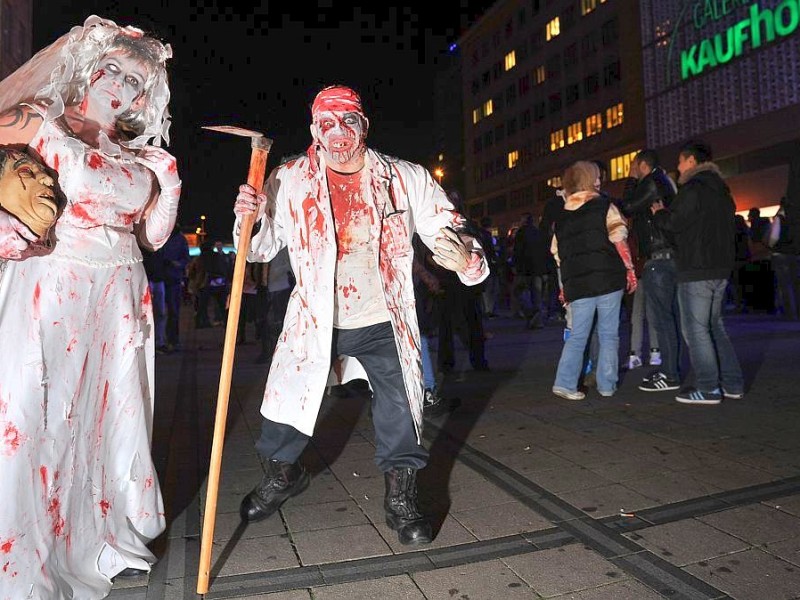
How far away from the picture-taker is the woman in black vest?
5613mm

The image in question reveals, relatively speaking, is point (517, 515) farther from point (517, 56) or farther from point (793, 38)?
point (517, 56)

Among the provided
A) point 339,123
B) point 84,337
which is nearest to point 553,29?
point 339,123

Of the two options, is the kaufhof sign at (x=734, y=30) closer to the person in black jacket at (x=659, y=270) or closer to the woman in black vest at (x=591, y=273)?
the person in black jacket at (x=659, y=270)

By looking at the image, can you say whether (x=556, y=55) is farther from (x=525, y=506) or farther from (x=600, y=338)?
(x=525, y=506)

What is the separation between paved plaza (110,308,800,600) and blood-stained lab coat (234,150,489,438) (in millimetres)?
586

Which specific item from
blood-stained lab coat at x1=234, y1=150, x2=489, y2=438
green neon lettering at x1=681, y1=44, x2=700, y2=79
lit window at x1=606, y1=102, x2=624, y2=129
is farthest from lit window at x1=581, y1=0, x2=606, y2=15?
blood-stained lab coat at x1=234, y1=150, x2=489, y2=438

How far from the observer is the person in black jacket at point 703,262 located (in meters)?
5.29

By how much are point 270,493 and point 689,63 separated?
33.1 m

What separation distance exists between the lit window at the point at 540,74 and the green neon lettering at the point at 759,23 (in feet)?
92.6

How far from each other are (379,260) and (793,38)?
28.1 meters

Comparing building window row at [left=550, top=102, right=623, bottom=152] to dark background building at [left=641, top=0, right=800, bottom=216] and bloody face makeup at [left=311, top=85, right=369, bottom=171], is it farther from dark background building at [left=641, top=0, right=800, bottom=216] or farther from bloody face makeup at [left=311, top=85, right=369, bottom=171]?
bloody face makeup at [left=311, top=85, right=369, bottom=171]

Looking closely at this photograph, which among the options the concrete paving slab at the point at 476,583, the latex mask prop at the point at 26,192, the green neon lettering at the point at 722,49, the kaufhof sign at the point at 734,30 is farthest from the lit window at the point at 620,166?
the latex mask prop at the point at 26,192

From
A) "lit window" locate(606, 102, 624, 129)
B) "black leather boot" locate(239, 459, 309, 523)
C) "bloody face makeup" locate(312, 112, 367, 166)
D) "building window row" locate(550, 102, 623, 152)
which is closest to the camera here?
"bloody face makeup" locate(312, 112, 367, 166)

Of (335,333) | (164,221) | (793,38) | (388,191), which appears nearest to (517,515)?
(335,333)
